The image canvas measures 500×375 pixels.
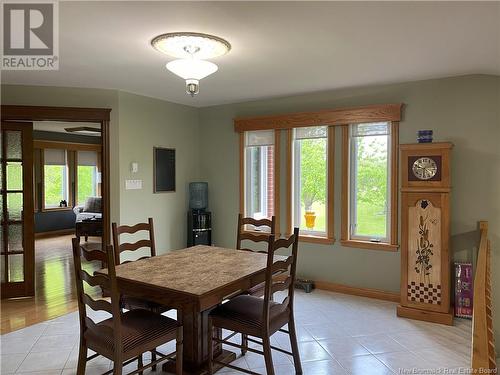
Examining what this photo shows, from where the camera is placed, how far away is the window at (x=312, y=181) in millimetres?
4488

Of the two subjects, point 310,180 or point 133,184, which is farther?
point 310,180

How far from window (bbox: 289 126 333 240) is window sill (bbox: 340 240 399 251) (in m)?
0.22

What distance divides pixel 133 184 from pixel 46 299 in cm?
164

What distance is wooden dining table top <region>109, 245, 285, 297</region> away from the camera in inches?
85.4

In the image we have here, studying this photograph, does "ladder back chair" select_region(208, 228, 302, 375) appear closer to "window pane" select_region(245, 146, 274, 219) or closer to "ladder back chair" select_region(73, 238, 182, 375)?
"ladder back chair" select_region(73, 238, 182, 375)

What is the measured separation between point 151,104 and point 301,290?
119 inches

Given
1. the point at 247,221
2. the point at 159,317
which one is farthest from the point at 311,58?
the point at 159,317

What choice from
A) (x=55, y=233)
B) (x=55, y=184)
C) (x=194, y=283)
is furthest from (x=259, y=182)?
(x=55, y=184)

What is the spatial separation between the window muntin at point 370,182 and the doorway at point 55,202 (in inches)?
115

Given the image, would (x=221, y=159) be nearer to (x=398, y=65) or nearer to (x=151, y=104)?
(x=151, y=104)

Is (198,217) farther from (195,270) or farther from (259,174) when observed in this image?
(195,270)

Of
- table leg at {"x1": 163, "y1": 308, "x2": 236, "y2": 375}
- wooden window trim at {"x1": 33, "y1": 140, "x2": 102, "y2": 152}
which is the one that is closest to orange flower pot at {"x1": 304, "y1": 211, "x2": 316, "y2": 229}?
table leg at {"x1": 163, "y1": 308, "x2": 236, "y2": 375}

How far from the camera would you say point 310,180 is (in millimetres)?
A: 4676

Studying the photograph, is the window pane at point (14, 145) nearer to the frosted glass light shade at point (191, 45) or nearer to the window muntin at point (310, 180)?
the frosted glass light shade at point (191, 45)
